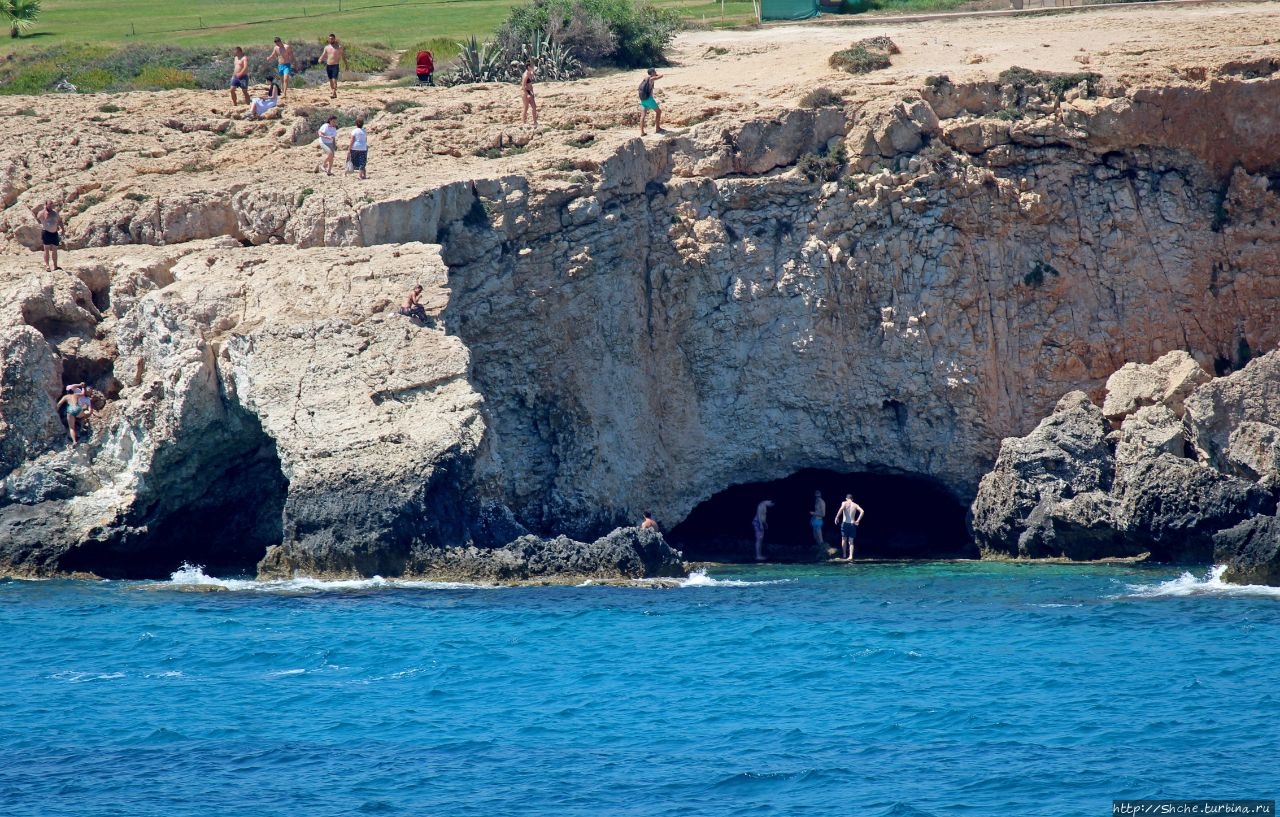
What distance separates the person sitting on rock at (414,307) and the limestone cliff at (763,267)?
1336 millimetres

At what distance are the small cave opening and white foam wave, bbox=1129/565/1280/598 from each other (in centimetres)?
1300

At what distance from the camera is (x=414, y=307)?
26.3m

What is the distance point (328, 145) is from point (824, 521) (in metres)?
11.4

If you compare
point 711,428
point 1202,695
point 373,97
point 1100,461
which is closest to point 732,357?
point 711,428

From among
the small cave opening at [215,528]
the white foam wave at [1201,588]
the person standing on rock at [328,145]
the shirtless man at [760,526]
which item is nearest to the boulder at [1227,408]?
the white foam wave at [1201,588]

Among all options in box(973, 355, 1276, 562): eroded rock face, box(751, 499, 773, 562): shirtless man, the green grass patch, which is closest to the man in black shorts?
the green grass patch

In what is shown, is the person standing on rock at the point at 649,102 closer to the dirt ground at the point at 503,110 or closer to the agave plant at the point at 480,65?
the dirt ground at the point at 503,110

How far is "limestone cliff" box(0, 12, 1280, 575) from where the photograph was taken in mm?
28422

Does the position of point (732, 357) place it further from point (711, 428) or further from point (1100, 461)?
point (1100, 461)

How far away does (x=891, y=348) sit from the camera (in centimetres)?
3012

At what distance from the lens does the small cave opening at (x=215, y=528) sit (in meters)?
26.7

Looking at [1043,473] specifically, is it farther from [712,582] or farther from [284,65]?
[284,65]

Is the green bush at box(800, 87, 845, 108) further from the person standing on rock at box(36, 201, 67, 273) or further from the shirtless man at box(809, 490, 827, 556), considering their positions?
the person standing on rock at box(36, 201, 67, 273)

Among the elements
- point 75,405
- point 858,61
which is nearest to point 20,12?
point 75,405
